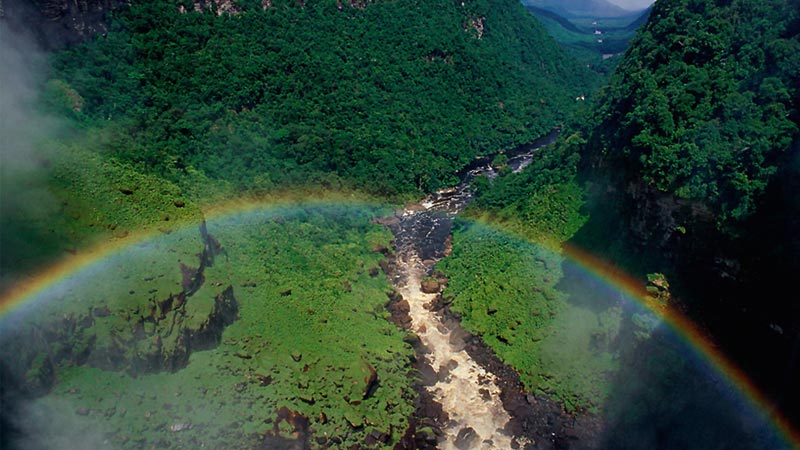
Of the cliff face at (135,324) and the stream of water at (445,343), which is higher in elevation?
the cliff face at (135,324)

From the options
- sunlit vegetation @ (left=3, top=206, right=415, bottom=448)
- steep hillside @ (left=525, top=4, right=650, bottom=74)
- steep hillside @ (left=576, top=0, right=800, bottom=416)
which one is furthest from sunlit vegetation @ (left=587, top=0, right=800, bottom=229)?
steep hillside @ (left=525, top=4, right=650, bottom=74)

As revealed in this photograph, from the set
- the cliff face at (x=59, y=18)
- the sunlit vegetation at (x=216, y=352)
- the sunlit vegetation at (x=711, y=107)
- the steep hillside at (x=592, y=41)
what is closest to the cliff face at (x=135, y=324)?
the sunlit vegetation at (x=216, y=352)

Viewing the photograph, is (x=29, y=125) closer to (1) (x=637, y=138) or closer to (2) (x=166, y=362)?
(2) (x=166, y=362)

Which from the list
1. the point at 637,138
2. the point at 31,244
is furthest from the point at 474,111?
the point at 31,244

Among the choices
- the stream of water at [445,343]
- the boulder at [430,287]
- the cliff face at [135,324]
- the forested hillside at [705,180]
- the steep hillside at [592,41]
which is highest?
the forested hillside at [705,180]

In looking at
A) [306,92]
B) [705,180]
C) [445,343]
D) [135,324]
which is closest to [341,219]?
[445,343]

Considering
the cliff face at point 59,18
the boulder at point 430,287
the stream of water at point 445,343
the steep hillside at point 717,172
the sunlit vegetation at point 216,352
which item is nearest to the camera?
the sunlit vegetation at point 216,352

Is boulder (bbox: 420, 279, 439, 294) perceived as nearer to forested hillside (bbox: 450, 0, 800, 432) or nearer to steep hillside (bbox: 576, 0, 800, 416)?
forested hillside (bbox: 450, 0, 800, 432)

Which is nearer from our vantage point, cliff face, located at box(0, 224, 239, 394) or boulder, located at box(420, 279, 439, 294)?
cliff face, located at box(0, 224, 239, 394)

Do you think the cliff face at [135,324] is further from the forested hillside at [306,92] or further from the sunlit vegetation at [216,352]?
the forested hillside at [306,92]
